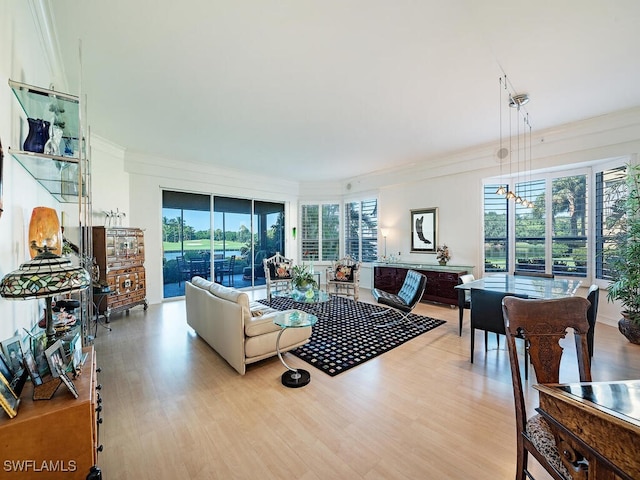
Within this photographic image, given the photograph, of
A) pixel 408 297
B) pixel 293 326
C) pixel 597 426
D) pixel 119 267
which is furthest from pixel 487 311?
pixel 119 267

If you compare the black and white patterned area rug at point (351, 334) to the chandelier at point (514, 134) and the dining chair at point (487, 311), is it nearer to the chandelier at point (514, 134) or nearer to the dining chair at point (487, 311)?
the dining chair at point (487, 311)

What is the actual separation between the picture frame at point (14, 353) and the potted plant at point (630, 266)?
232 inches

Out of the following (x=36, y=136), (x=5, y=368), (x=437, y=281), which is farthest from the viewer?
(x=437, y=281)

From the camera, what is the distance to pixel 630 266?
11.4ft

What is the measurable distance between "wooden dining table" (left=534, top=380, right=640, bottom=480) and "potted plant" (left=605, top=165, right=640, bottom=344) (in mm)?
3711

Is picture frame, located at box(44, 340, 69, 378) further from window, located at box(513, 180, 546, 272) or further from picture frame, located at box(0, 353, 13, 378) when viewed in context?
window, located at box(513, 180, 546, 272)

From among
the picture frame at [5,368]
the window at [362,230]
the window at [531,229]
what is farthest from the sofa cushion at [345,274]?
the picture frame at [5,368]

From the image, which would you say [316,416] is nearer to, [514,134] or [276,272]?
A: [276,272]

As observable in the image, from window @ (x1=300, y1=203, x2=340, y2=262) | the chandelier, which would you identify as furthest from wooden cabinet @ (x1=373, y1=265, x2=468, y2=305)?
window @ (x1=300, y1=203, x2=340, y2=262)

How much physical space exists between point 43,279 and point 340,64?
2.94 metres

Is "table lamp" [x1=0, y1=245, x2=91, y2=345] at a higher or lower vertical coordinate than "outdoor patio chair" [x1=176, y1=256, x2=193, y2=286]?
higher

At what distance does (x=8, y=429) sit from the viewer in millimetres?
974

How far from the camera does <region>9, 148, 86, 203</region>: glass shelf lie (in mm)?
1735

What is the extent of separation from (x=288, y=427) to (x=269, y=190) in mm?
6569
